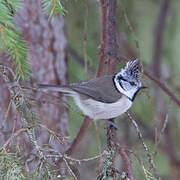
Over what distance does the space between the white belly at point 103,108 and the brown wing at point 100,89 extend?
5 centimetres

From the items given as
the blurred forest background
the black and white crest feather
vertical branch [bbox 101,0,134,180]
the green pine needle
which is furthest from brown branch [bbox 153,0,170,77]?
the green pine needle

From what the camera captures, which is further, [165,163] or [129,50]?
[165,163]

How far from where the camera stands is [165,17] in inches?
134

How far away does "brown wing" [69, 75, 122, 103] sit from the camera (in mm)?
2689

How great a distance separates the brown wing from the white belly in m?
0.05

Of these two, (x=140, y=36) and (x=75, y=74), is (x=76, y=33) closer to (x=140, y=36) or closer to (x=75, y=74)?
(x=75, y=74)

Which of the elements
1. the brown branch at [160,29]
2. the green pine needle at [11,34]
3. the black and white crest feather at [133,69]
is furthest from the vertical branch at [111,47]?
the brown branch at [160,29]

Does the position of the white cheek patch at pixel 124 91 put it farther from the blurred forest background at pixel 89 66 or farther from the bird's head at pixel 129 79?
the blurred forest background at pixel 89 66

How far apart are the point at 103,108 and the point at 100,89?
0.16 metres

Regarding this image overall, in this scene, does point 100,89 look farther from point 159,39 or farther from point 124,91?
point 159,39

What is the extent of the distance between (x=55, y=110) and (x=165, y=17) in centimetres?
→ 139

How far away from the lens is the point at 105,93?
2799mm

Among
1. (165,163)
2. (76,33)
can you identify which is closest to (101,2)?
(76,33)

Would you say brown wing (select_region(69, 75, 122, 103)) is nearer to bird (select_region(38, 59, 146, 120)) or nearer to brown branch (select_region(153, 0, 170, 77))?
bird (select_region(38, 59, 146, 120))
